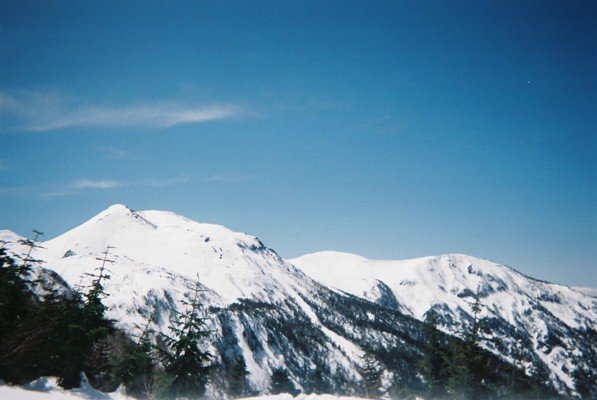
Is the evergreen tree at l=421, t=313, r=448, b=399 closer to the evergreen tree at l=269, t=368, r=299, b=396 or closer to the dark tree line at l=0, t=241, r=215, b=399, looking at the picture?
the dark tree line at l=0, t=241, r=215, b=399

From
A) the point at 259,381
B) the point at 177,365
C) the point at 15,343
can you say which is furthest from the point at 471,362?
the point at 259,381

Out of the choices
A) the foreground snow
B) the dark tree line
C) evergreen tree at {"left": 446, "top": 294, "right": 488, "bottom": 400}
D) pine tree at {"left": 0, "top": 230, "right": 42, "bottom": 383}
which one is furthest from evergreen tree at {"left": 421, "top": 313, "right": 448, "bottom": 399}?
pine tree at {"left": 0, "top": 230, "right": 42, "bottom": 383}

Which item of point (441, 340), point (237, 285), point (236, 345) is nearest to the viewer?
point (441, 340)

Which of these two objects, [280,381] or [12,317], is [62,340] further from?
[280,381]

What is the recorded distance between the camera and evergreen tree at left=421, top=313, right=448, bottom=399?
27.6 meters

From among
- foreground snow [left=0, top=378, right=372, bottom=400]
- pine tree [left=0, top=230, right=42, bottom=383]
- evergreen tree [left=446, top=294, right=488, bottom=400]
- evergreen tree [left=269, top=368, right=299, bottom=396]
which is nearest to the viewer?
foreground snow [left=0, top=378, right=372, bottom=400]

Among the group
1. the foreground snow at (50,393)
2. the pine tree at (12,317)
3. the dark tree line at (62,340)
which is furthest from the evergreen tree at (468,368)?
the pine tree at (12,317)

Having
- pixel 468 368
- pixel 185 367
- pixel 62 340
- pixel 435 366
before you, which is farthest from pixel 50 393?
pixel 435 366

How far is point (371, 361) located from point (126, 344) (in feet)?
94.4

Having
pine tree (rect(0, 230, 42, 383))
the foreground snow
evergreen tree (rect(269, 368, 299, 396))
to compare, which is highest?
pine tree (rect(0, 230, 42, 383))

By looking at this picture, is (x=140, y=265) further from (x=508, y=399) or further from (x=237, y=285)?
(x=508, y=399)

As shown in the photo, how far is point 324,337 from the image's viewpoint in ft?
556

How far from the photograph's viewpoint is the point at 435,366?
28281 mm

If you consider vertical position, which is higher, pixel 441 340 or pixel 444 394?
pixel 441 340
